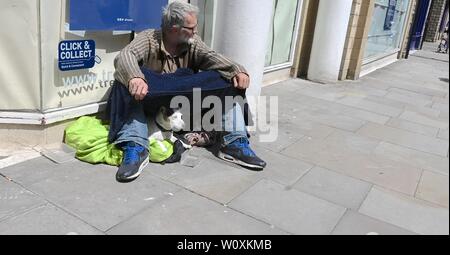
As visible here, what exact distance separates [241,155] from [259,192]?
0.52 metres

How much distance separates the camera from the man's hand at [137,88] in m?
3.13

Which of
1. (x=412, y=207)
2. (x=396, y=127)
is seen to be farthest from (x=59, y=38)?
(x=396, y=127)

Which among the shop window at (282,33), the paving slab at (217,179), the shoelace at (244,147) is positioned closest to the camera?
the paving slab at (217,179)

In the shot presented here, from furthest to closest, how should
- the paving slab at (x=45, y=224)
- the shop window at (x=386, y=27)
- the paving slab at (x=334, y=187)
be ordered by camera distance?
the shop window at (x=386, y=27), the paving slab at (x=334, y=187), the paving slab at (x=45, y=224)

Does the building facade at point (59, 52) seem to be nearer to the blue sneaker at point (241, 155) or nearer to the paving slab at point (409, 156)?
the blue sneaker at point (241, 155)

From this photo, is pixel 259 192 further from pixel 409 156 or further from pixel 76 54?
pixel 409 156

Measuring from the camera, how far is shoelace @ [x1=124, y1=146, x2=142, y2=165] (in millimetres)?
3213

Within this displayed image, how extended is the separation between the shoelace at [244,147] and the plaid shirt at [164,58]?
1.81ft

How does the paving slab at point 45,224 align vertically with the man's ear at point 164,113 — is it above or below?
below

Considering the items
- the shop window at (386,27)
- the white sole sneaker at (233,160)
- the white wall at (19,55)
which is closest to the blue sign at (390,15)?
the shop window at (386,27)

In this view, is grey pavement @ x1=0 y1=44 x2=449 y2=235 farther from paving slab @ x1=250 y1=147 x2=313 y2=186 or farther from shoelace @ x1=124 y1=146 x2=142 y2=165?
shoelace @ x1=124 y1=146 x2=142 y2=165

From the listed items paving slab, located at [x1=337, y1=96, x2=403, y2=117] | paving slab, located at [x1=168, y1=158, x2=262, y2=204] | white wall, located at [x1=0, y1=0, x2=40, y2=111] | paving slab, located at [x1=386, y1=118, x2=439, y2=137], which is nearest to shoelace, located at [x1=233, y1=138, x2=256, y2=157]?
paving slab, located at [x1=168, y1=158, x2=262, y2=204]

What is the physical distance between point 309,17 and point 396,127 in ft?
10.4
